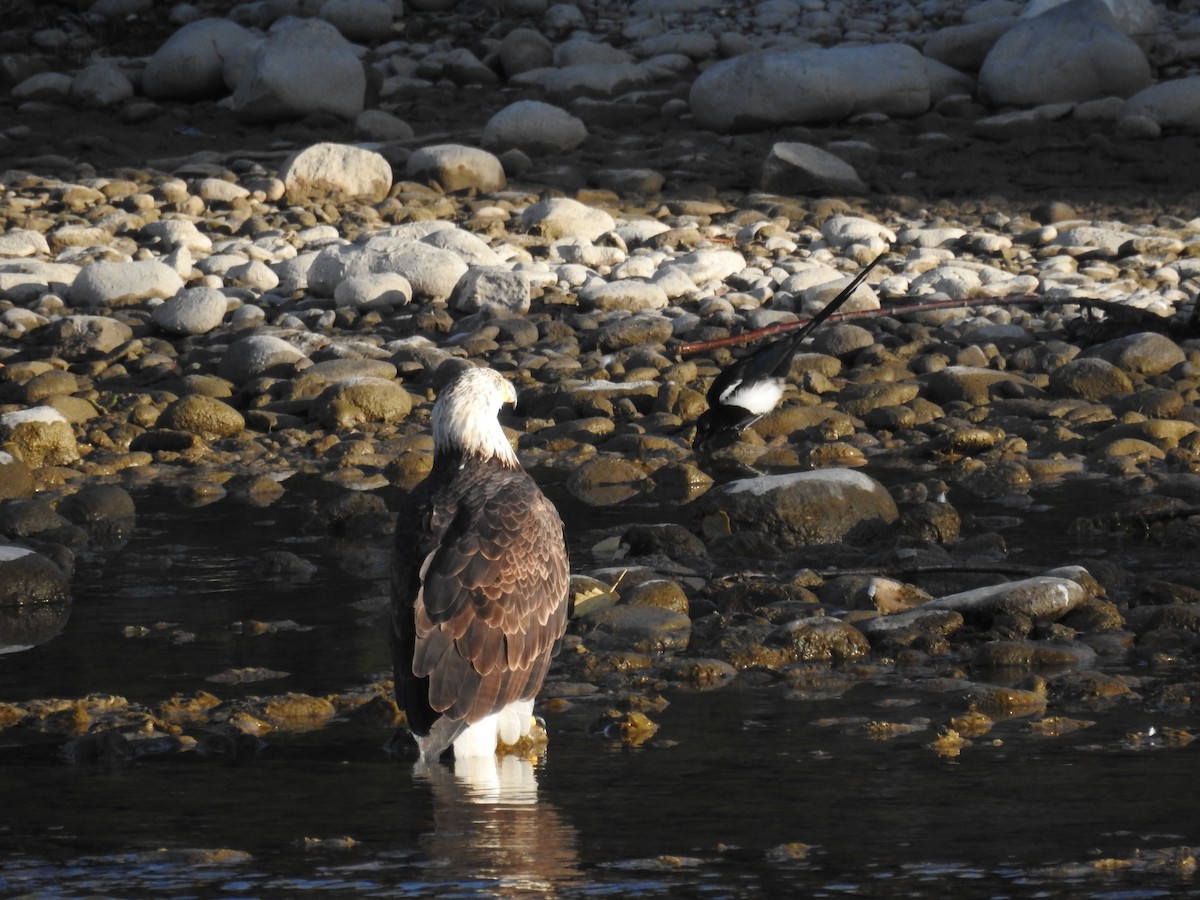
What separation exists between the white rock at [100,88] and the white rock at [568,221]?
613 centimetres

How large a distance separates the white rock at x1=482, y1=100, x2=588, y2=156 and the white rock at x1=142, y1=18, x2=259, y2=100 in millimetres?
3452

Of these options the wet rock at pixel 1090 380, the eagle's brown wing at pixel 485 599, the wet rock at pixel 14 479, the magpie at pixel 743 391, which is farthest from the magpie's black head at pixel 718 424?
the eagle's brown wing at pixel 485 599

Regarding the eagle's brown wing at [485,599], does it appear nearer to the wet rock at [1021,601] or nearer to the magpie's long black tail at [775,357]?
the wet rock at [1021,601]

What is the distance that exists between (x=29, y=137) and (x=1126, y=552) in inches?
492

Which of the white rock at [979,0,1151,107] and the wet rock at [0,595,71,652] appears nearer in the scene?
the wet rock at [0,595,71,652]

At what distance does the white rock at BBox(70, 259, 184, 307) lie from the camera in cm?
1290

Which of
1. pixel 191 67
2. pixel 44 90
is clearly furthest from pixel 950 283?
pixel 44 90

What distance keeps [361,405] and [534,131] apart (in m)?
6.36

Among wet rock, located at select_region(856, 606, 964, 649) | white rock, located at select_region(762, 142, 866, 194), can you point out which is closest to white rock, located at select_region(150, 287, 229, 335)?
white rock, located at select_region(762, 142, 866, 194)

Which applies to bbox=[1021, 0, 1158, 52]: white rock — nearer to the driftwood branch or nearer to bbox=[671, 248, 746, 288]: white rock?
bbox=[671, 248, 746, 288]: white rock

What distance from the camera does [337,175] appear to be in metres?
15.3

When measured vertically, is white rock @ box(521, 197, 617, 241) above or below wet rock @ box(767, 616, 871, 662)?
above

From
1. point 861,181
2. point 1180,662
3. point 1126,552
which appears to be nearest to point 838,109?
point 861,181

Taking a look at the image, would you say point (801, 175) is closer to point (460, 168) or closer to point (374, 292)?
point (460, 168)
